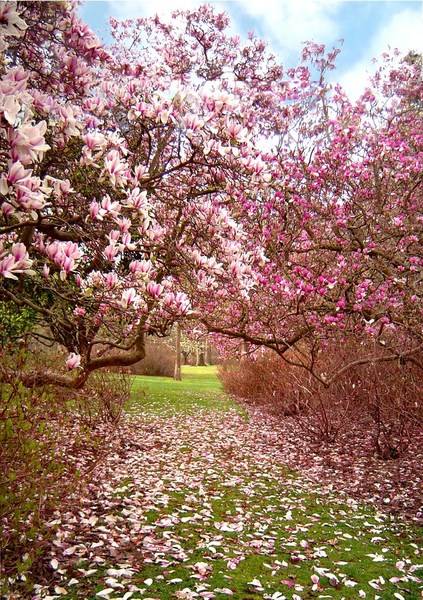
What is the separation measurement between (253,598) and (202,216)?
10.1 feet

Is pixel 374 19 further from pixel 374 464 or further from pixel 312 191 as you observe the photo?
pixel 374 464

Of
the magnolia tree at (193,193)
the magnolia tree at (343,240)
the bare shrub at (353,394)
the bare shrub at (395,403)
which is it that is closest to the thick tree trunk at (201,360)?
the bare shrub at (353,394)

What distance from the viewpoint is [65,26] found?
307 centimetres

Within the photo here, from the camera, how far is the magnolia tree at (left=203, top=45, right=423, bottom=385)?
24.2 feet

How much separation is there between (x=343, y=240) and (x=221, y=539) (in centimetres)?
487

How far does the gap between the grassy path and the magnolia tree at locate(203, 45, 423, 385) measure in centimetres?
199

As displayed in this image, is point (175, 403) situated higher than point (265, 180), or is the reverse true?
point (265, 180)

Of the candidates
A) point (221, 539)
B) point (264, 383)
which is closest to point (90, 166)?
point (221, 539)

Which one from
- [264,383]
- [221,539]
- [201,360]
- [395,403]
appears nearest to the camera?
[221,539]

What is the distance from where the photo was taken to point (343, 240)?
8.11m

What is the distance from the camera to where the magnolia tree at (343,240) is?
736cm

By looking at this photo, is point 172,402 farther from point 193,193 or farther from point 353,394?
point 193,193

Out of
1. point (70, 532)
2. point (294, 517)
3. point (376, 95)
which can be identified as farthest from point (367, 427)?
point (70, 532)

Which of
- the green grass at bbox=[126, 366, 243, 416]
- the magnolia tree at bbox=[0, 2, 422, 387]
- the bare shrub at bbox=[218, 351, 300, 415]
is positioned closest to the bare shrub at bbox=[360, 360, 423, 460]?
the magnolia tree at bbox=[0, 2, 422, 387]
